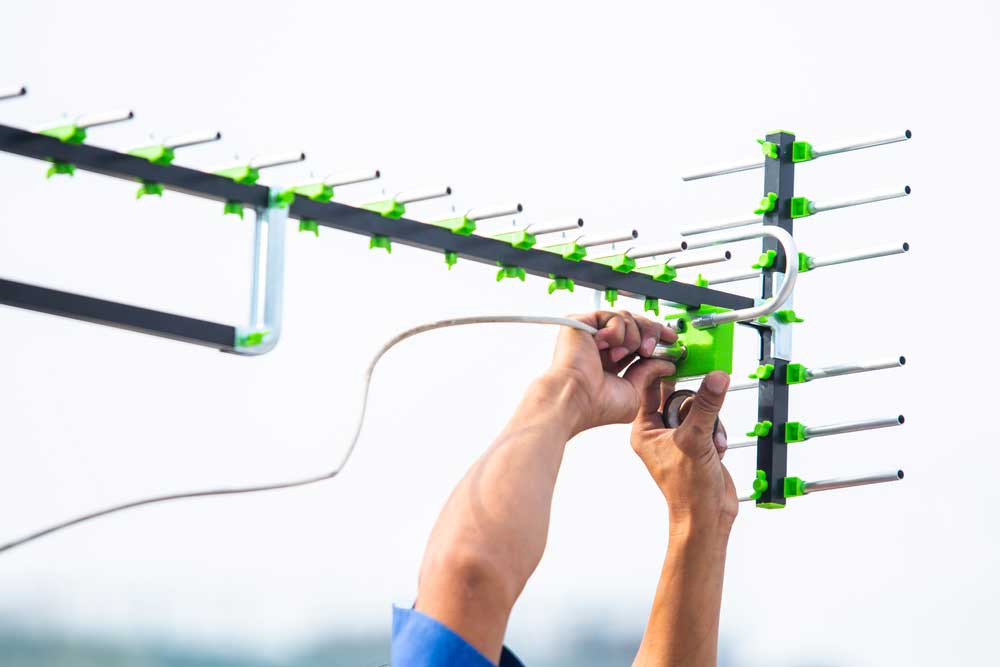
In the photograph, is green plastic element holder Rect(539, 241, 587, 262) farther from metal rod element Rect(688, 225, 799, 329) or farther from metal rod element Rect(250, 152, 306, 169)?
metal rod element Rect(250, 152, 306, 169)

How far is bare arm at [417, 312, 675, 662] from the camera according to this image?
1.71 meters

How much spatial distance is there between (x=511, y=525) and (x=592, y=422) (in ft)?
1.23

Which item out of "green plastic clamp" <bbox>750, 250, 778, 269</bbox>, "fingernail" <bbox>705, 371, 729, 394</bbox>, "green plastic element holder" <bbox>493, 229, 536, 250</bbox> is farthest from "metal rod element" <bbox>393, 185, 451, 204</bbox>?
"green plastic clamp" <bbox>750, 250, 778, 269</bbox>

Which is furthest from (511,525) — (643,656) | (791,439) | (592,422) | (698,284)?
(791,439)

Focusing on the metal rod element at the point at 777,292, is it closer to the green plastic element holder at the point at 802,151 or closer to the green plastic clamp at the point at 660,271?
the green plastic clamp at the point at 660,271

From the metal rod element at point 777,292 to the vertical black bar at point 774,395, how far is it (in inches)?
7.6

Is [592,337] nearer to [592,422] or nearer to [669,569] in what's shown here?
[592,422]

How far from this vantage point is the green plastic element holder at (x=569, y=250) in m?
2.30

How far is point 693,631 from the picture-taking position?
230 cm

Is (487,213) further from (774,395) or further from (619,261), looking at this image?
(774,395)

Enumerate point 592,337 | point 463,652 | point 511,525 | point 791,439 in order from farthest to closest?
point 791,439 < point 592,337 < point 511,525 < point 463,652

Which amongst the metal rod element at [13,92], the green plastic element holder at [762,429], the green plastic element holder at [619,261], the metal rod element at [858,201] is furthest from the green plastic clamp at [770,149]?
the metal rod element at [13,92]

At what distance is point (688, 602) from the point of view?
2.33m

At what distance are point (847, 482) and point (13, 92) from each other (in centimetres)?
168
